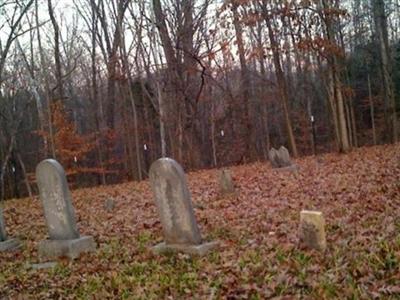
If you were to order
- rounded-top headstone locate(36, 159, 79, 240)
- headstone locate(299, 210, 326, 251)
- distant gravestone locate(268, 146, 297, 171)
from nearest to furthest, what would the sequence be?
headstone locate(299, 210, 326, 251) < rounded-top headstone locate(36, 159, 79, 240) < distant gravestone locate(268, 146, 297, 171)

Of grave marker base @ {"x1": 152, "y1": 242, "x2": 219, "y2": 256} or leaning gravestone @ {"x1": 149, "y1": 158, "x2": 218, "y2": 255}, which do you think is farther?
leaning gravestone @ {"x1": 149, "y1": 158, "x2": 218, "y2": 255}

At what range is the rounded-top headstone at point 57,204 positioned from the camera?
820 cm

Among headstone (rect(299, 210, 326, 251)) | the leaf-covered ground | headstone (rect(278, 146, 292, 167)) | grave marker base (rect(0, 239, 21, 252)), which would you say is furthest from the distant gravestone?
headstone (rect(299, 210, 326, 251))

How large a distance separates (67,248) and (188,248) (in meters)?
2.28

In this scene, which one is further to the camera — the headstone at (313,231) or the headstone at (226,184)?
the headstone at (226,184)

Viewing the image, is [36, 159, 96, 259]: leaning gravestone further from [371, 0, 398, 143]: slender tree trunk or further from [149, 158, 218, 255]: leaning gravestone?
[371, 0, 398, 143]: slender tree trunk

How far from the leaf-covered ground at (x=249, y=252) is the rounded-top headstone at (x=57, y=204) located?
24.1 inches

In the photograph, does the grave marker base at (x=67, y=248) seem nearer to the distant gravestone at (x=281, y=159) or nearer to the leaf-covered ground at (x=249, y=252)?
the leaf-covered ground at (x=249, y=252)

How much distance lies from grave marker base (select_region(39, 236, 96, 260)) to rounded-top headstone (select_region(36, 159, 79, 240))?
0.50ft

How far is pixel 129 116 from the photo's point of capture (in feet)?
99.6

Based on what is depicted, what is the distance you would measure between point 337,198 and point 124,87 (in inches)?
786

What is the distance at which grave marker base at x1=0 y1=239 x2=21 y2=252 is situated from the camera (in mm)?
8891

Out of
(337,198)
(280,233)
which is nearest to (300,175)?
(337,198)

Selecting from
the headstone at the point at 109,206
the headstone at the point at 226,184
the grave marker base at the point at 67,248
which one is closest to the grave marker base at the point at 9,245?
the grave marker base at the point at 67,248
